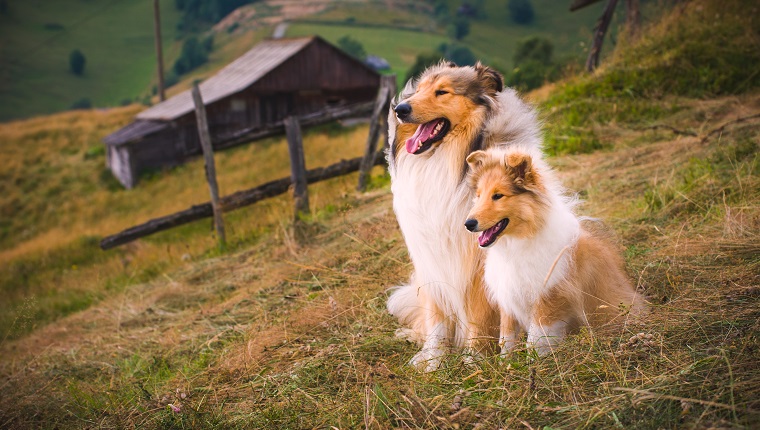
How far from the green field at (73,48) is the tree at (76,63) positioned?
2.62 ft

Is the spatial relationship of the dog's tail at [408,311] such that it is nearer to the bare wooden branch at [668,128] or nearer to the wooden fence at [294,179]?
the wooden fence at [294,179]

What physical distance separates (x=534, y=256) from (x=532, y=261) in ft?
0.10

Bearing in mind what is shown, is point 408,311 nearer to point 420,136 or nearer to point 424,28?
point 420,136

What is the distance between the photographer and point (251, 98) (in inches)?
1129

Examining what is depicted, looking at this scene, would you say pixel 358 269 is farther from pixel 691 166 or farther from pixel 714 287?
pixel 691 166

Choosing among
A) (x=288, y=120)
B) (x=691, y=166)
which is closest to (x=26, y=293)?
(x=288, y=120)

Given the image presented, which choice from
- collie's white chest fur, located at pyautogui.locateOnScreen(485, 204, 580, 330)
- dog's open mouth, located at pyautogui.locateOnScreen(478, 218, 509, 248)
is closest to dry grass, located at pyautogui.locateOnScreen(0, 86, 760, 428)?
collie's white chest fur, located at pyautogui.locateOnScreen(485, 204, 580, 330)

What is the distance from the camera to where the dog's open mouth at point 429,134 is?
376 cm

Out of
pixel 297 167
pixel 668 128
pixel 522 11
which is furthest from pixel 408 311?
pixel 522 11

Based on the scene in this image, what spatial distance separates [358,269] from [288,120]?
424cm

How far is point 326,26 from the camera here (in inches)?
3095

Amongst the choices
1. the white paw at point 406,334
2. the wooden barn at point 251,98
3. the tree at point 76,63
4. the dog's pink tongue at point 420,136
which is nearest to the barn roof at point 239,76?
the wooden barn at point 251,98

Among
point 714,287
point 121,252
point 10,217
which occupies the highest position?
point 714,287

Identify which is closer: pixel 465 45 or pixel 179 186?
pixel 179 186
